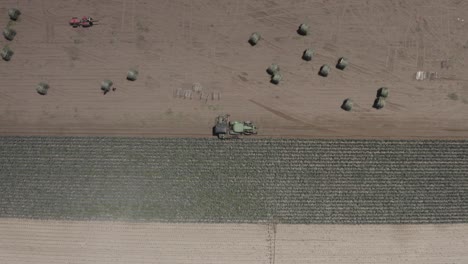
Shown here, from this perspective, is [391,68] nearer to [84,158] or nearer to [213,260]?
[213,260]

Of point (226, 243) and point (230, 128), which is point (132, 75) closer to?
point (230, 128)

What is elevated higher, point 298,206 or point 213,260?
point 298,206

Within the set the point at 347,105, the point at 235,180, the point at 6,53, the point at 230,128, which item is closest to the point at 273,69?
the point at 230,128

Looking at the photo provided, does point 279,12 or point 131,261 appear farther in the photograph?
point 279,12

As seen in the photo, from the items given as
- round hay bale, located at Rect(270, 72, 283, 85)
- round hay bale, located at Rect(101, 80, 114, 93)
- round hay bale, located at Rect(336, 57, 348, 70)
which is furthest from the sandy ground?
round hay bale, located at Rect(336, 57, 348, 70)

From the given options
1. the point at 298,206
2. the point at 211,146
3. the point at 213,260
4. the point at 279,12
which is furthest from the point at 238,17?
the point at 213,260

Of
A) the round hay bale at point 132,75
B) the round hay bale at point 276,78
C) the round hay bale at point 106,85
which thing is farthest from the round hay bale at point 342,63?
the round hay bale at point 106,85
